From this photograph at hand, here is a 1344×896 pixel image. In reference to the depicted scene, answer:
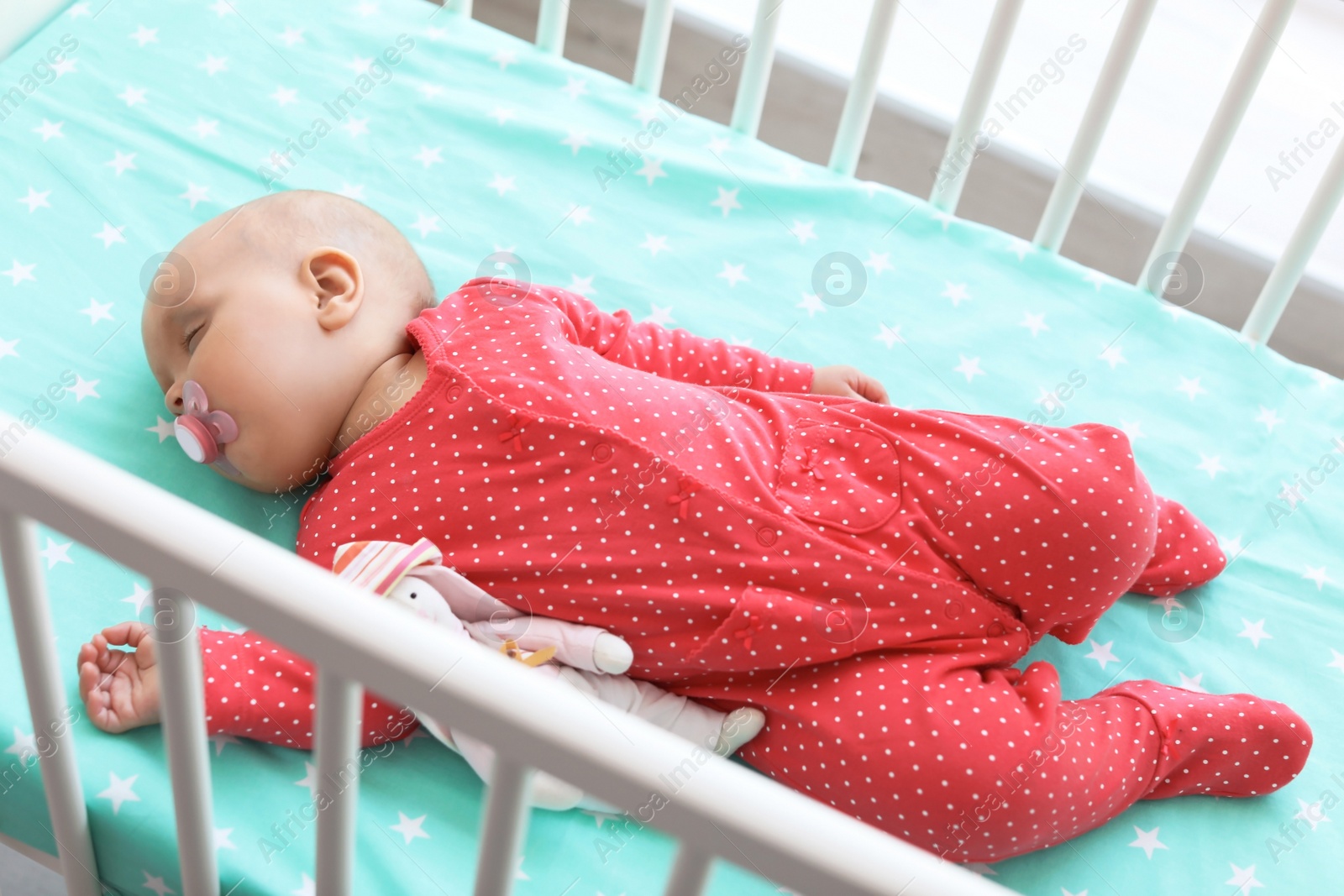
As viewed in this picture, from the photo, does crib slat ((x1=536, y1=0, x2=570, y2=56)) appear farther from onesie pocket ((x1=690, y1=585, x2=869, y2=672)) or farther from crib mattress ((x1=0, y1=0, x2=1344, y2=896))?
onesie pocket ((x1=690, y1=585, x2=869, y2=672))

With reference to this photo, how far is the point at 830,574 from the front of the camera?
86 centimetres

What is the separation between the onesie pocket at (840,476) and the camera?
35.1 inches

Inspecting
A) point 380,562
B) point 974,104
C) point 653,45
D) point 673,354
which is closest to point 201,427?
point 380,562

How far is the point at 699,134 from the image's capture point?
52.1 inches

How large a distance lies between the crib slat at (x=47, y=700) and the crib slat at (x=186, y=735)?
0.24ft

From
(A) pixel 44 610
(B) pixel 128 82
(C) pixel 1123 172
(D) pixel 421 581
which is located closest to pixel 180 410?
(D) pixel 421 581

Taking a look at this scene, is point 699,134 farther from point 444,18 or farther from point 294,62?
point 294,62

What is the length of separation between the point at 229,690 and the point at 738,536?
0.37 m

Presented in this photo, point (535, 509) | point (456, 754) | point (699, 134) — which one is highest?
point (699, 134)

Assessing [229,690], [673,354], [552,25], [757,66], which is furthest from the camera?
[552,25]

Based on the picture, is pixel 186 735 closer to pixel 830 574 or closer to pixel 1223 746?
pixel 830 574

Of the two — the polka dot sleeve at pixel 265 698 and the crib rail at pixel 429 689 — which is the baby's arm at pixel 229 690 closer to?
the polka dot sleeve at pixel 265 698

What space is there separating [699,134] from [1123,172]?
0.90 metres

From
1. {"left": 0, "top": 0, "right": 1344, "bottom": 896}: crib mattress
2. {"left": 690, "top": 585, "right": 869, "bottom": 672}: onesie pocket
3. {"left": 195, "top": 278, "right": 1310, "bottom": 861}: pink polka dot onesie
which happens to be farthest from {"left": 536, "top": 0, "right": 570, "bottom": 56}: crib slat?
{"left": 690, "top": 585, "right": 869, "bottom": 672}: onesie pocket
